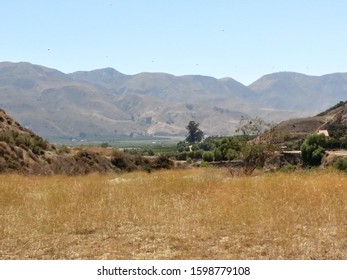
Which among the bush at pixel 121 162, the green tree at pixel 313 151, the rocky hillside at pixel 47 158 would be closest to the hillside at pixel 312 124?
the green tree at pixel 313 151

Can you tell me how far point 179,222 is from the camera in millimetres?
10125

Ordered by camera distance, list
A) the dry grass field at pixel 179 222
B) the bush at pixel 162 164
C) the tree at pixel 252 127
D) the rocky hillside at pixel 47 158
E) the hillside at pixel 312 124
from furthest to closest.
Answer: the hillside at pixel 312 124
the bush at pixel 162 164
the rocky hillside at pixel 47 158
the tree at pixel 252 127
the dry grass field at pixel 179 222

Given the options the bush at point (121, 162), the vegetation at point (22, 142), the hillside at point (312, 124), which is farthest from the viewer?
the hillside at point (312, 124)

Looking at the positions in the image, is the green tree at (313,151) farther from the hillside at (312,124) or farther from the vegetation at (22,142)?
the vegetation at (22,142)

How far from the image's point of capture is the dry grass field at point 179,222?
7.97 m

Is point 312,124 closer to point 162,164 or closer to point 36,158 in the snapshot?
point 162,164

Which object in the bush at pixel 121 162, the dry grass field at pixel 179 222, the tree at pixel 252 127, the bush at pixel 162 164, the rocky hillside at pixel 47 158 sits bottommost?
the bush at pixel 162 164

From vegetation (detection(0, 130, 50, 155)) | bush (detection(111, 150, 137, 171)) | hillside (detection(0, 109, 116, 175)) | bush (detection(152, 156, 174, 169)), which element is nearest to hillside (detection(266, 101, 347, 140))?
bush (detection(152, 156, 174, 169))

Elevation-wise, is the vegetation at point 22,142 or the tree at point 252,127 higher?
the tree at point 252,127

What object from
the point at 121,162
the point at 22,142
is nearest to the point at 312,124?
the point at 121,162

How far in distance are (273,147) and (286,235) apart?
27398mm

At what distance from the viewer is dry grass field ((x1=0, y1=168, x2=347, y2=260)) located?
26.1ft
